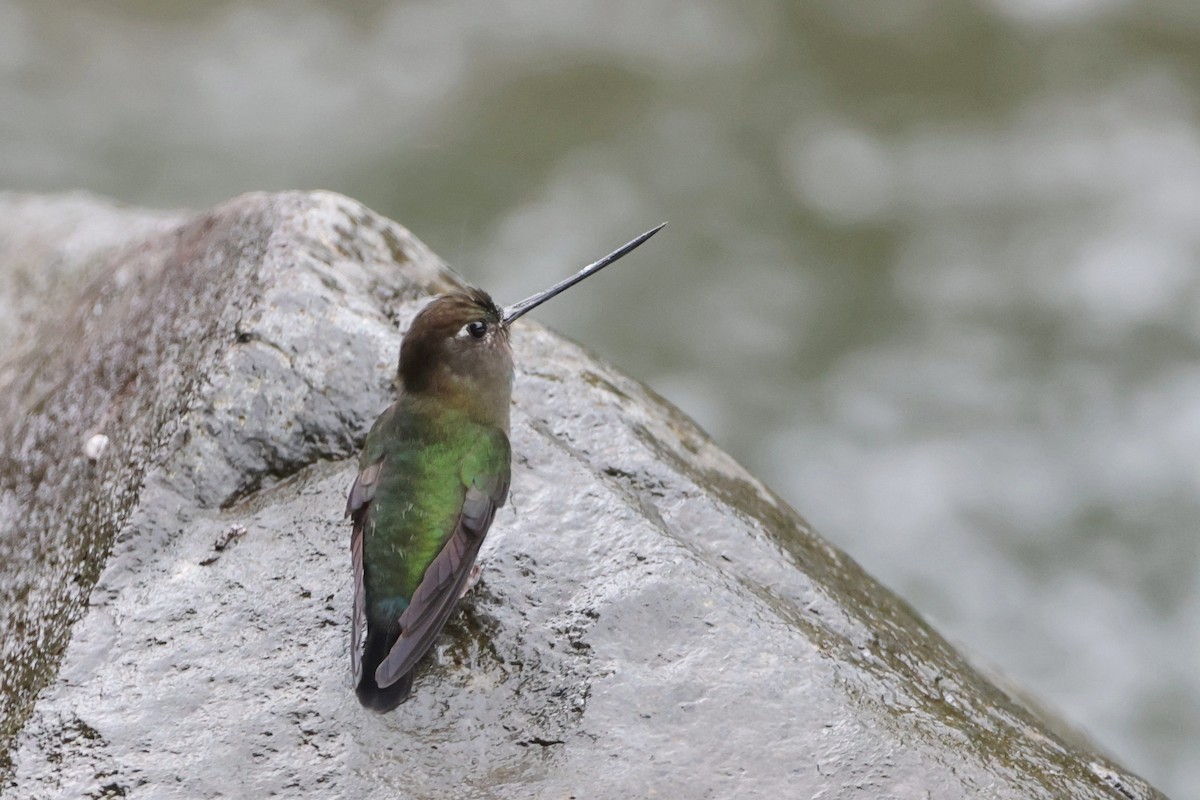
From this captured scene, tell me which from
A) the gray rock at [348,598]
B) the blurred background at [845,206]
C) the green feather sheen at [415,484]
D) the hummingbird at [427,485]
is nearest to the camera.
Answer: the gray rock at [348,598]

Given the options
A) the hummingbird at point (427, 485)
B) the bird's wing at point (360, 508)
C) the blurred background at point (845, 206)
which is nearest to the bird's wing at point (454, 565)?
the hummingbird at point (427, 485)

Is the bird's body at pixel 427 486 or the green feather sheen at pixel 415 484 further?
the green feather sheen at pixel 415 484

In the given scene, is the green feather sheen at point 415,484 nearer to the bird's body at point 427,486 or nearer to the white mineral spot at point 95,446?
the bird's body at point 427,486

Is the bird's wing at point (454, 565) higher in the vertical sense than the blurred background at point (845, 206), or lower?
higher

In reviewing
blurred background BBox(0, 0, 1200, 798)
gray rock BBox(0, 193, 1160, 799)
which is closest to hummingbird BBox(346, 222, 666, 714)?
gray rock BBox(0, 193, 1160, 799)

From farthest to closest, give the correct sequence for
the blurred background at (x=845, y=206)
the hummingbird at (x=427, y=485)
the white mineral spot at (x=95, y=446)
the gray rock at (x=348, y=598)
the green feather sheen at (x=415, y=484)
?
the blurred background at (x=845, y=206)
the white mineral spot at (x=95, y=446)
the green feather sheen at (x=415, y=484)
the hummingbird at (x=427, y=485)
the gray rock at (x=348, y=598)

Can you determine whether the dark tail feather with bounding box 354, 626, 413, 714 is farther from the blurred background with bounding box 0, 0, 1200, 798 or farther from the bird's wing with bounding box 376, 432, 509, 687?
the blurred background with bounding box 0, 0, 1200, 798
